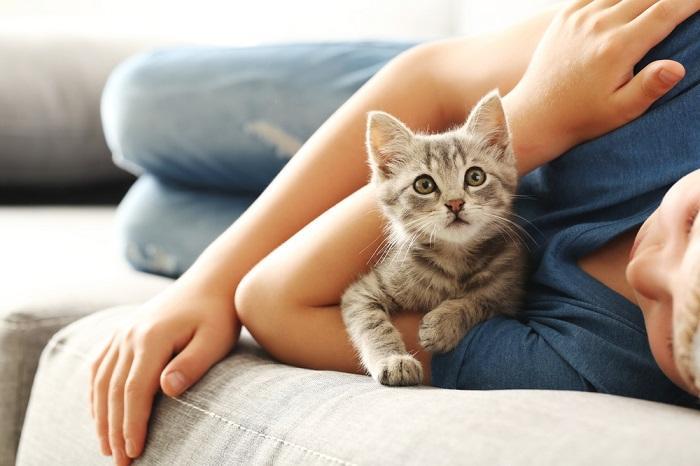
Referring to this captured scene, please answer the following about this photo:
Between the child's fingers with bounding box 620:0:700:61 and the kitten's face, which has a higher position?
the child's fingers with bounding box 620:0:700:61

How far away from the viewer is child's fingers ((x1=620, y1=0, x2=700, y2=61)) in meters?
0.97

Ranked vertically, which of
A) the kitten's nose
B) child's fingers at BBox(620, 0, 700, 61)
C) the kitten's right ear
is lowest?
the kitten's nose

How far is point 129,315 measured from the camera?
47.1 inches

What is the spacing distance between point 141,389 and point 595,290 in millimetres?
520

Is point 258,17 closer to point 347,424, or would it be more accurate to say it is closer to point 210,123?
point 210,123

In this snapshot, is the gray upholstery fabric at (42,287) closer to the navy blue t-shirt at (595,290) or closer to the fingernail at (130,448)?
the fingernail at (130,448)

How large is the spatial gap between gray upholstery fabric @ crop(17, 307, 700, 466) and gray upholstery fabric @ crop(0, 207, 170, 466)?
0.12m

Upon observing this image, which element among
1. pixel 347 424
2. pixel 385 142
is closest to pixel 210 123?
pixel 385 142

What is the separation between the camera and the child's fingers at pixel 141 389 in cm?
97

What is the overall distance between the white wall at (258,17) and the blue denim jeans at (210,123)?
1.25 metres

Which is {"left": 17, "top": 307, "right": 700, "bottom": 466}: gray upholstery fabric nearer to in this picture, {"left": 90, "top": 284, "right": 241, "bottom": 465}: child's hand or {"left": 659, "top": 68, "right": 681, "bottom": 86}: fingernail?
{"left": 90, "top": 284, "right": 241, "bottom": 465}: child's hand

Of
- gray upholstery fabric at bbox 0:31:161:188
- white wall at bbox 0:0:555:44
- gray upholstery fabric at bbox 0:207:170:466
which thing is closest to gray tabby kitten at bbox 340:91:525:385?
gray upholstery fabric at bbox 0:207:170:466

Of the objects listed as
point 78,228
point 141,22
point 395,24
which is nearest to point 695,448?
point 78,228

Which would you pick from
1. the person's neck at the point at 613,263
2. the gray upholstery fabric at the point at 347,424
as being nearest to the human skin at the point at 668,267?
the gray upholstery fabric at the point at 347,424
